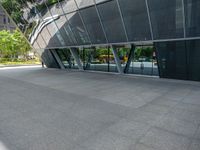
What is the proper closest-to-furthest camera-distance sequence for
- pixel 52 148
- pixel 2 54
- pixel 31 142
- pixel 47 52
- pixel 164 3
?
pixel 52 148, pixel 31 142, pixel 164 3, pixel 47 52, pixel 2 54

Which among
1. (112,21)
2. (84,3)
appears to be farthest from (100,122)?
(84,3)

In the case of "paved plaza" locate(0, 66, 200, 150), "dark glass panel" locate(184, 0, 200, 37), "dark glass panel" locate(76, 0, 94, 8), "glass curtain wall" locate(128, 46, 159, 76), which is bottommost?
"paved plaza" locate(0, 66, 200, 150)

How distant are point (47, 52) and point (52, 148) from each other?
21782 mm

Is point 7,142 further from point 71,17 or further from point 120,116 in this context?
point 71,17

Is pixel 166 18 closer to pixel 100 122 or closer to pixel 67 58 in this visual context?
pixel 100 122

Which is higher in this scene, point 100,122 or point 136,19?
point 136,19

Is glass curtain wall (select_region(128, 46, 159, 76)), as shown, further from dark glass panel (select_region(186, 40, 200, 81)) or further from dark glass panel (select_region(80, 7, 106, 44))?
dark glass panel (select_region(80, 7, 106, 44))

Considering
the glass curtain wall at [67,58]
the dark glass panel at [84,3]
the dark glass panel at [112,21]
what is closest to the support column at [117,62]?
the dark glass panel at [112,21]

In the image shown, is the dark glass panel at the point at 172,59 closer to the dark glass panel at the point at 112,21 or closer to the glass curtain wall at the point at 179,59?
the glass curtain wall at the point at 179,59

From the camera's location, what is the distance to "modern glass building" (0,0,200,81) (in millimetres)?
12836

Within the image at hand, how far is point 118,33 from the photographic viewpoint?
51.6ft

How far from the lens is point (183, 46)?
1316 cm

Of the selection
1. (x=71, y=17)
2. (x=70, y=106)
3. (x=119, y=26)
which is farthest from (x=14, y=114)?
(x=71, y=17)

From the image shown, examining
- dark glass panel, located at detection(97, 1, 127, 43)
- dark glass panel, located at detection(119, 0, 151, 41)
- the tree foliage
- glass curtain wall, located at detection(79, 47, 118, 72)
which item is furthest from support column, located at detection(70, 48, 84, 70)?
the tree foliage
